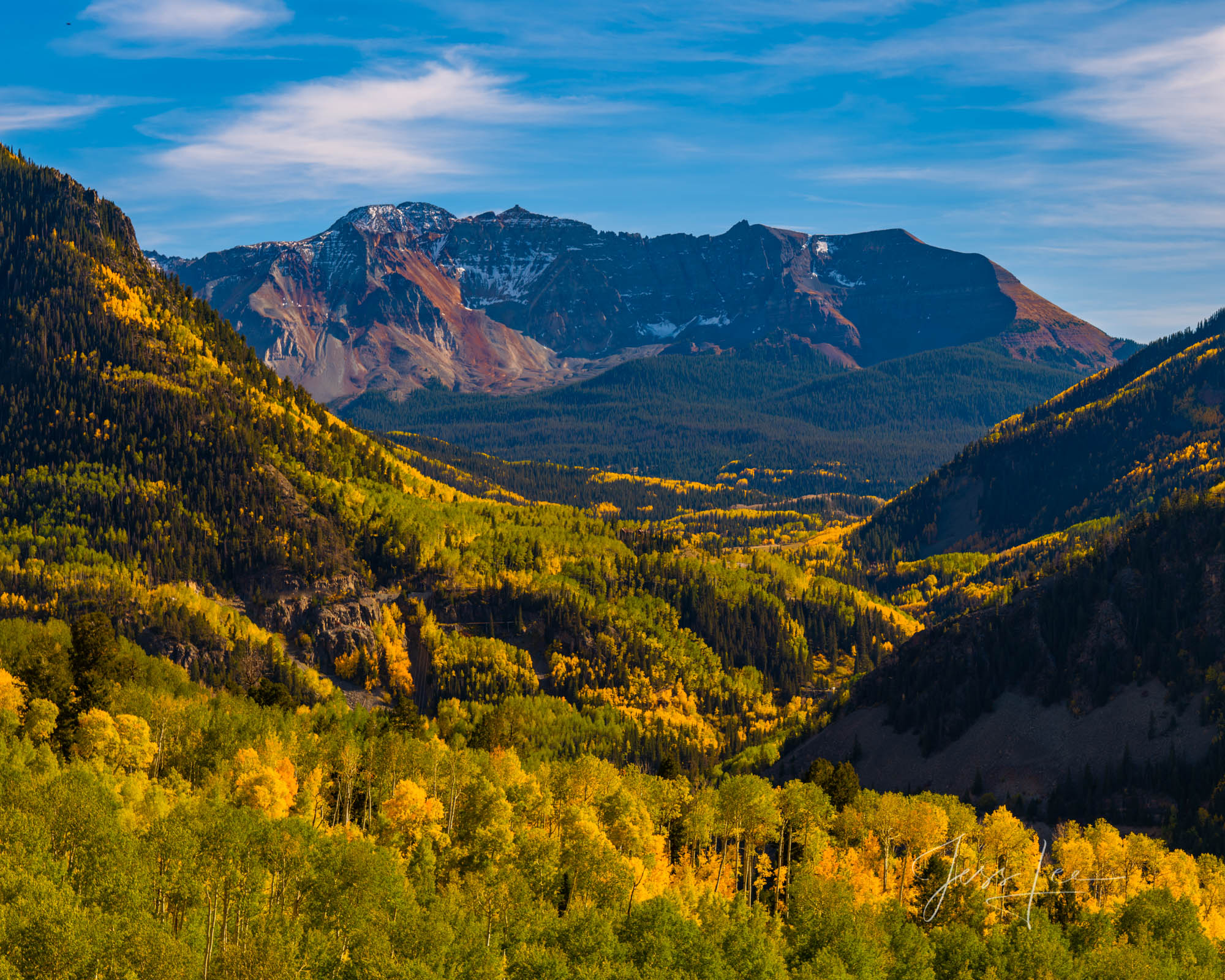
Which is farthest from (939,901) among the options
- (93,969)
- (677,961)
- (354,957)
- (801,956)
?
(93,969)

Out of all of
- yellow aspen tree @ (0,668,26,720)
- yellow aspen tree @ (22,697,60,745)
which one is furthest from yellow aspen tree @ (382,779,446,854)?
yellow aspen tree @ (0,668,26,720)

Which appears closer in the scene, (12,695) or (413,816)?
(413,816)

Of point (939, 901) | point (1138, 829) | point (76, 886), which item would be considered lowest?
point (1138, 829)

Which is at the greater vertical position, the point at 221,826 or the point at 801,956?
the point at 221,826

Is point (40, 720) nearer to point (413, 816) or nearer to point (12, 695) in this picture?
point (12, 695)

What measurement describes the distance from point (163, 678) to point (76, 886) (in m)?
94.1

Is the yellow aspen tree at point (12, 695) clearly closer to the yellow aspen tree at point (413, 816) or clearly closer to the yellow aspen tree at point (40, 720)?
the yellow aspen tree at point (40, 720)

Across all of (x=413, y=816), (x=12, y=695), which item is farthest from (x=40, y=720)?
(x=413, y=816)

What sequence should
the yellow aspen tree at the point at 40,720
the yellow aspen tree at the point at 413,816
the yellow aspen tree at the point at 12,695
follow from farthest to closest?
the yellow aspen tree at the point at 12,695
the yellow aspen tree at the point at 40,720
the yellow aspen tree at the point at 413,816

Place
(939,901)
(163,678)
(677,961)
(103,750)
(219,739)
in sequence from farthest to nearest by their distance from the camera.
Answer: (163,678)
(219,739)
(103,750)
(939,901)
(677,961)

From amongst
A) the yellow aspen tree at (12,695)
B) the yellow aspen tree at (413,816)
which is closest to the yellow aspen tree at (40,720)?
the yellow aspen tree at (12,695)

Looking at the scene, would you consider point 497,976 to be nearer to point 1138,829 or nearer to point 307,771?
point 307,771

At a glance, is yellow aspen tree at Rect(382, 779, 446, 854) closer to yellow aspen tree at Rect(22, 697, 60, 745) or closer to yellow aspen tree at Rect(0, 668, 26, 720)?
yellow aspen tree at Rect(22, 697, 60, 745)

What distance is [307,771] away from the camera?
146 meters
